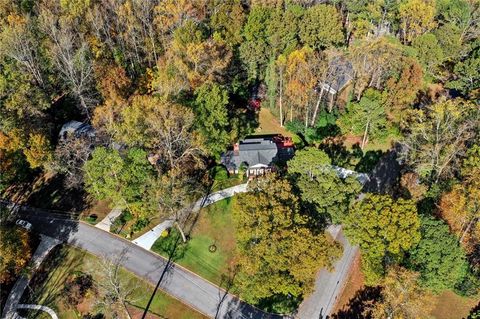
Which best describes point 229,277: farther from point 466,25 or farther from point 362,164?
point 466,25

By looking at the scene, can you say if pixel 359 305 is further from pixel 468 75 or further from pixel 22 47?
pixel 22 47

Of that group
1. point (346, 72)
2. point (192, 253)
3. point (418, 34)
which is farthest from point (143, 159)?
point (418, 34)

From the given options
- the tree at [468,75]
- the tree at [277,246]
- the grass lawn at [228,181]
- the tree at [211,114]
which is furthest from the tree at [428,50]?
the tree at [277,246]

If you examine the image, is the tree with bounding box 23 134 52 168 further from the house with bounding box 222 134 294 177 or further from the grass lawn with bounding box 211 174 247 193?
the house with bounding box 222 134 294 177

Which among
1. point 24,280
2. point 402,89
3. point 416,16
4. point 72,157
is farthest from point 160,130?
point 416,16

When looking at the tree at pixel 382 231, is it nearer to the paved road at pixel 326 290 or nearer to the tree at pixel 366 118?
the paved road at pixel 326 290
